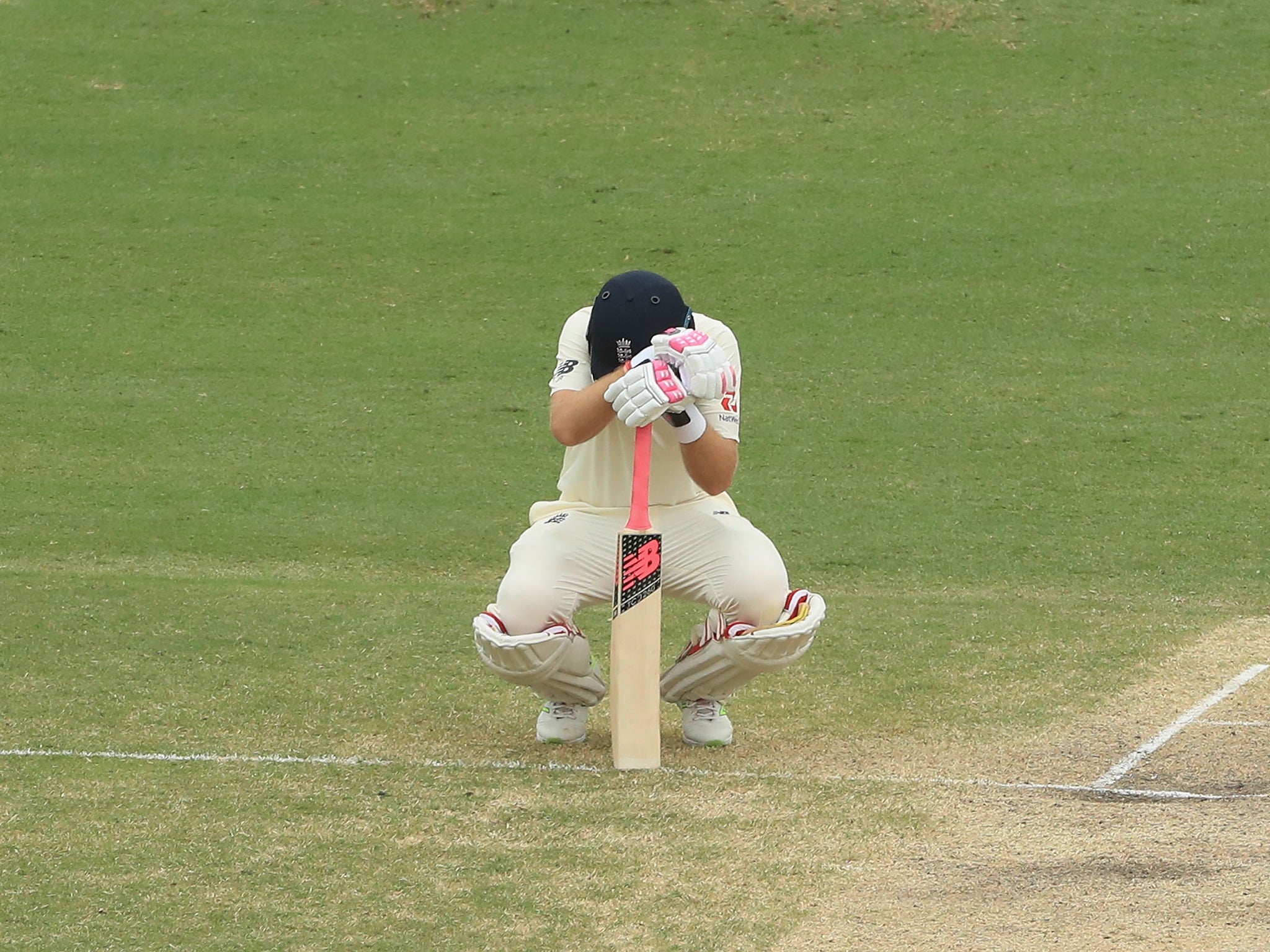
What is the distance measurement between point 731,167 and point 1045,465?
5.29 metres

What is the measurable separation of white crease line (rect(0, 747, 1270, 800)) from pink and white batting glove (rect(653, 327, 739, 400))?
1.25 metres

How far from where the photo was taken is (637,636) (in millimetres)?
5715

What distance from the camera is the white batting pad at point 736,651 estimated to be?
577 centimetres

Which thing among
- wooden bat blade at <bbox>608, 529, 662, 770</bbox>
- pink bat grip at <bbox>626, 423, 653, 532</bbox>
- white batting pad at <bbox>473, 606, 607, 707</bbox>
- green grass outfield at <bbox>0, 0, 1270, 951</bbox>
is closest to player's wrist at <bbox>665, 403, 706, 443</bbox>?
pink bat grip at <bbox>626, 423, 653, 532</bbox>

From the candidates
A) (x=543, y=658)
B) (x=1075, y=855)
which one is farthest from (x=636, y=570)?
(x=1075, y=855)

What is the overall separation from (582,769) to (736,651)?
65 cm

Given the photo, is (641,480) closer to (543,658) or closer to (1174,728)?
(543,658)

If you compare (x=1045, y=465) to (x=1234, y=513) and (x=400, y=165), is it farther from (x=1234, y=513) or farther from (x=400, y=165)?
(x=400, y=165)

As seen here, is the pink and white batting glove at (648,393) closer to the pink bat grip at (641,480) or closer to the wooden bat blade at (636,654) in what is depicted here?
the pink bat grip at (641,480)

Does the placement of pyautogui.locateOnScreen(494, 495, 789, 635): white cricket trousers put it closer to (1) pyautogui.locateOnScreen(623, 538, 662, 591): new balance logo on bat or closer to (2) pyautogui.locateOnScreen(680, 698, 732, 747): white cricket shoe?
(1) pyautogui.locateOnScreen(623, 538, 662, 591): new balance logo on bat

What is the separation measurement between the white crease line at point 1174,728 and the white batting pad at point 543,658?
174 cm

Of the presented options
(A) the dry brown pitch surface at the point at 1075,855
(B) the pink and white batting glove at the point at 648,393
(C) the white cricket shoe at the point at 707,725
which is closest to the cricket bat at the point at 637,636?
(B) the pink and white batting glove at the point at 648,393

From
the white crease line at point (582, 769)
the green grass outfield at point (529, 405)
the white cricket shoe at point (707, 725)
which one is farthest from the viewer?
the white cricket shoe at point (707, 725)

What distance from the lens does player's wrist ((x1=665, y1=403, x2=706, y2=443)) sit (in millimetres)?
5605
